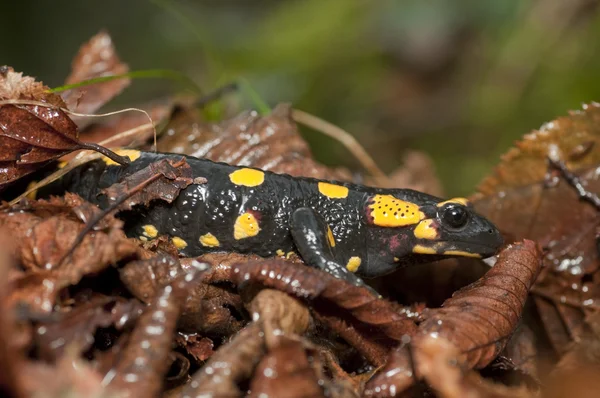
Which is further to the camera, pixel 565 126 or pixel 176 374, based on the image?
pixel 565 126

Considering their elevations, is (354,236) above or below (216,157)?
below

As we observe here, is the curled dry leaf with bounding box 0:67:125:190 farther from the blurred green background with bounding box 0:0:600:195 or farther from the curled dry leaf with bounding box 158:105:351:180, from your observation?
the blurred green background with bounding box 0:0:600:195

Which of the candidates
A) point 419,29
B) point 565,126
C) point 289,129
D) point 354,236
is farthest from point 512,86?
point 354,236

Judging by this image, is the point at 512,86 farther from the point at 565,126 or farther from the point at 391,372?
the point at 391,372

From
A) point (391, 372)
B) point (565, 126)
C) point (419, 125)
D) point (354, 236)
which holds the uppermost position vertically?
point (419, 125)

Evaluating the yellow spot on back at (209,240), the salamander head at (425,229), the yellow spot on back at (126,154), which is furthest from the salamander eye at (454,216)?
the yellow spot on back at (126,154)

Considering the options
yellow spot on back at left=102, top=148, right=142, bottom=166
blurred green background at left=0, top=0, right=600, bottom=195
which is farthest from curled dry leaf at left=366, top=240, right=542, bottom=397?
blurred green background at left=0, top=0, right=600, bottom=195
